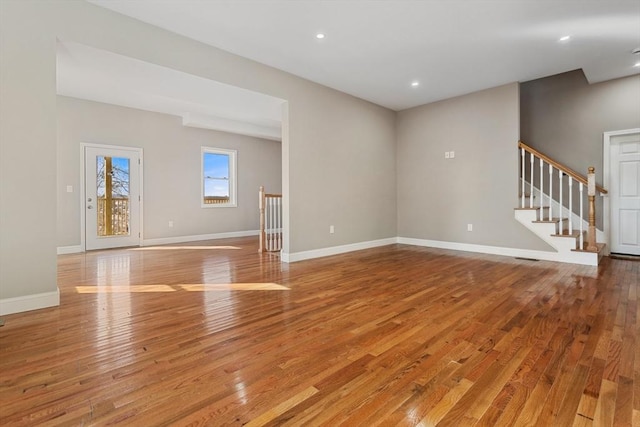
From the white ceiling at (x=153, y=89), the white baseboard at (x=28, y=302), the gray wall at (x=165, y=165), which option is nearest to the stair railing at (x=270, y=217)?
the white ceiling at (x=153, y=89)

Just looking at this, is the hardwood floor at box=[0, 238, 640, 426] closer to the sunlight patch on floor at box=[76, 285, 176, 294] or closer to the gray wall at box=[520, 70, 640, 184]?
the sunlight patch on floor at box=[76, 285, 176, 294]

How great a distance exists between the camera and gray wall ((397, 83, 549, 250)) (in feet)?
16.7

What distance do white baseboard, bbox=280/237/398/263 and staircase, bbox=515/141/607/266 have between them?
238cm

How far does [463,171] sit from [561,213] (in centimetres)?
162

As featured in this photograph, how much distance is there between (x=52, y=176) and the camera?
2736mm

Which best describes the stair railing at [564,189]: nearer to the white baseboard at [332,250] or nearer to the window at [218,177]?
the white baseboard at [332,250]

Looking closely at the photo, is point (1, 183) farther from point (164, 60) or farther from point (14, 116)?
point (164, 60)

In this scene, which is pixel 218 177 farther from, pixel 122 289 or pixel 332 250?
pixel 122 289

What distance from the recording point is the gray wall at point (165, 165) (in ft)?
18.4

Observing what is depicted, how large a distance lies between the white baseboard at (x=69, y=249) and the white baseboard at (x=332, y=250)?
3920 millimetres

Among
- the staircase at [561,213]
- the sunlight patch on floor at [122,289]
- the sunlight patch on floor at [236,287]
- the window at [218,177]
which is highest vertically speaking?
the window at [218,177]

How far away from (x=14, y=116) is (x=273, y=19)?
2463mm

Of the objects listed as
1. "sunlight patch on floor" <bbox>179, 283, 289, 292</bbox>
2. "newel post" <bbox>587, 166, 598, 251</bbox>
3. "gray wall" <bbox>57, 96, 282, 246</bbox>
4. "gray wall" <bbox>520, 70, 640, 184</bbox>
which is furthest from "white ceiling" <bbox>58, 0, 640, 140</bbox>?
"sunlight patch on floor" <bbox>179, 283, 289, 292</bbox>

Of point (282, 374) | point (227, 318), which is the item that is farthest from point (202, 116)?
point (282, 374)
